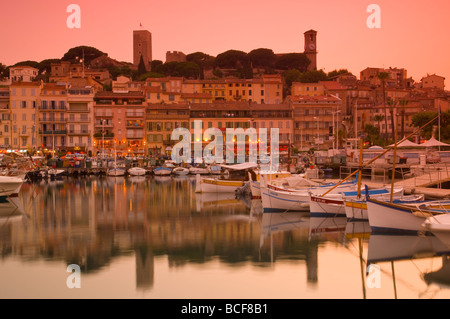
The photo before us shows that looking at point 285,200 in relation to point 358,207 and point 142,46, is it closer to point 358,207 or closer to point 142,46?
point 358,207

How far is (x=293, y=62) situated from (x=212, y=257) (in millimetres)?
133247

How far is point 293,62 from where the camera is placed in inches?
5719

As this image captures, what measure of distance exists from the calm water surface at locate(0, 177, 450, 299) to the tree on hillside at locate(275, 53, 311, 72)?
123 m

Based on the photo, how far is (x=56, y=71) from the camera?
131m

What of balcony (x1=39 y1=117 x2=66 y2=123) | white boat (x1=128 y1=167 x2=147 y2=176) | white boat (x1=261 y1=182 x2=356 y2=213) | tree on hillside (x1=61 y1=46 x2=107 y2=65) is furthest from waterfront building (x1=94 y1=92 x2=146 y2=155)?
tree on hillside (x1=61 y1=46 x2=107 y2=65)

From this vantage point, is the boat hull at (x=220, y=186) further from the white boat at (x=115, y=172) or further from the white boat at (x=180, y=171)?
the white boat at (x=180, y=171)

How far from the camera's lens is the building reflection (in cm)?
1669

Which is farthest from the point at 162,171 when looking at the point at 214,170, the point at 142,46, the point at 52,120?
the point at 142,46

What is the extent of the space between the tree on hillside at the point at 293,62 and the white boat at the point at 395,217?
12963 centimetres

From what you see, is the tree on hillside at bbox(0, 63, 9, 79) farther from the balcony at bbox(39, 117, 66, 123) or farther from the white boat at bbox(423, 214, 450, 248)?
the white boat at bbox(423, 214, 450, 248)

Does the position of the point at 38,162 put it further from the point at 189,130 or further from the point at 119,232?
the point at 119,232

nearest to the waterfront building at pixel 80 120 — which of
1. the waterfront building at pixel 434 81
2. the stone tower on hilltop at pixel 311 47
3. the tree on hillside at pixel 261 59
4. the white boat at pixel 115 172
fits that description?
the white boat at pixel 115 172

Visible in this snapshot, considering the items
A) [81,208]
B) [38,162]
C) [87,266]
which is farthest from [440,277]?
[38,162]
